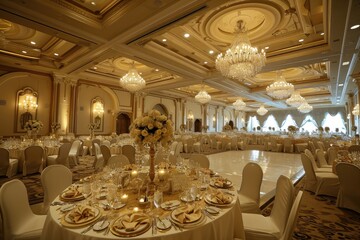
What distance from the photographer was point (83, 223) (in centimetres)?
135

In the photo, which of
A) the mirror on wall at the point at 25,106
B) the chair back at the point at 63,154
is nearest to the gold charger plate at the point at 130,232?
the chair back at the point at 63,154

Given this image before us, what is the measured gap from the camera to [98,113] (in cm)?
1130

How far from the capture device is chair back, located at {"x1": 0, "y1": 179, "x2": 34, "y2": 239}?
177 centimetres

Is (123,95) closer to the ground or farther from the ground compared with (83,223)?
farther from the ground

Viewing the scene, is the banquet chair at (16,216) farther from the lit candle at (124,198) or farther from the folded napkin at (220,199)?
the folded napkin at (220,199)

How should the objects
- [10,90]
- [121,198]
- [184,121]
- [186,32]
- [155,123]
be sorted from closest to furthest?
[121,198]
[155,123]
[186,32]
[10,90]
[184,121]

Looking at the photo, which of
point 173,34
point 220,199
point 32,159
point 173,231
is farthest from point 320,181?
point 32,159

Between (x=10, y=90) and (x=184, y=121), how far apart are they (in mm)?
11944

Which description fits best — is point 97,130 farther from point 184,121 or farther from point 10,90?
point 184,121

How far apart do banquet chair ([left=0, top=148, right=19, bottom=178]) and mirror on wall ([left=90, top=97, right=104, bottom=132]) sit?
5.87m

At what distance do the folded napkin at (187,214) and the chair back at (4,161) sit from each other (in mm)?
5343

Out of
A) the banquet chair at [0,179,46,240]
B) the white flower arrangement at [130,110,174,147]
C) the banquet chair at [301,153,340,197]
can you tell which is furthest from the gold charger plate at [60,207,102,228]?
the banquet chair at [301,153,340,197]

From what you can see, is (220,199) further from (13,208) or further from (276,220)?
(13,208)

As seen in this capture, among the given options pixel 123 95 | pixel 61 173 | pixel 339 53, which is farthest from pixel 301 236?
pixel 123 95
